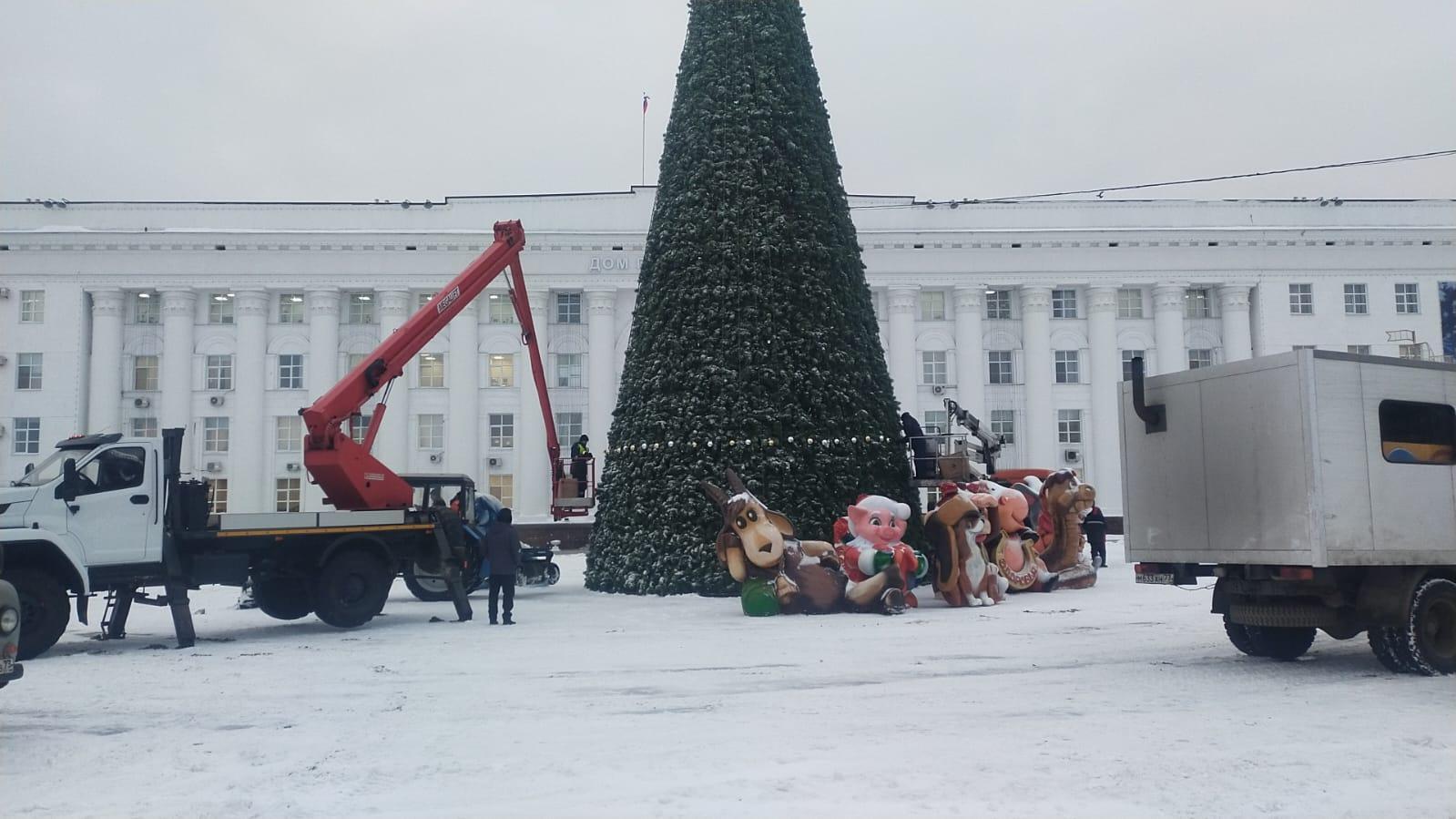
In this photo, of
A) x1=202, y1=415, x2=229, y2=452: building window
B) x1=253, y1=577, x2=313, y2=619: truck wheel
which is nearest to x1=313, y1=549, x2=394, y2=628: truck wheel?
x1=253, y1=577, x2=313, y2=619: truck wheel

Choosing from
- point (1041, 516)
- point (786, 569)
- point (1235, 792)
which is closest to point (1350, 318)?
point (1041, 516)

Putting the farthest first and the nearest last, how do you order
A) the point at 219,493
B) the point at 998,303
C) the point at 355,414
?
1. the point at 998,303
2. the point at 219,493
3. the point at 355,414

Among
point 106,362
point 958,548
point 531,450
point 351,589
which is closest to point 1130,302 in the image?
point 531,450

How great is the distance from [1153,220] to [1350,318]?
366 inches

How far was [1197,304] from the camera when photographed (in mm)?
50562

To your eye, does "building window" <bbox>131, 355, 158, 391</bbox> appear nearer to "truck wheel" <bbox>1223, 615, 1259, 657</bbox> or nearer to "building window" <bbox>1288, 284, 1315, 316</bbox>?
"truck wheel" <bbox>1223, 615, 1259, 657</bbox>

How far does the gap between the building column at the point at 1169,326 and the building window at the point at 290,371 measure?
36.8 meters

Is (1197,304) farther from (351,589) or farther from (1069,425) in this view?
(351,589)

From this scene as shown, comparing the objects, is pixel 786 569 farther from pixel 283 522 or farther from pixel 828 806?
pixel 828 806

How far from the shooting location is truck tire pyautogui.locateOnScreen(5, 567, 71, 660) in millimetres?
12891

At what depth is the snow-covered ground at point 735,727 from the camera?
6324mm

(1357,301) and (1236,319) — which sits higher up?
(1357,301)

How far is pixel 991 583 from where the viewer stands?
58.5 ft

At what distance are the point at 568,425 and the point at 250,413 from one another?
1304 cm
